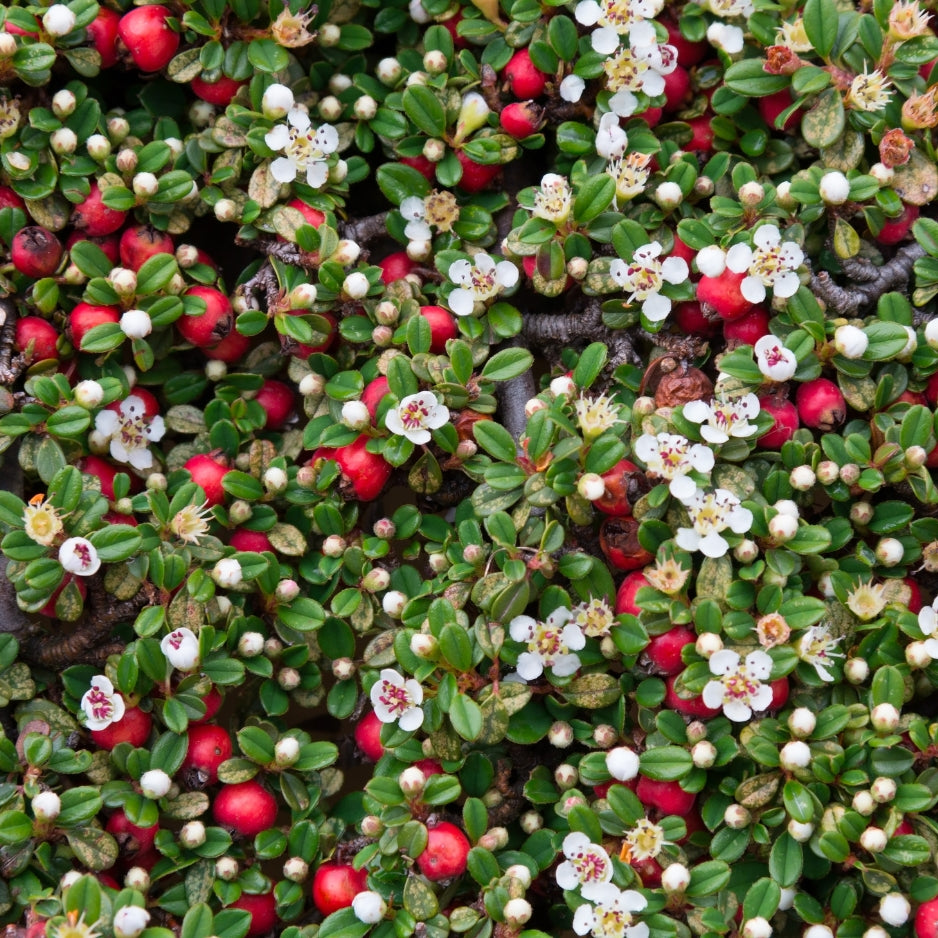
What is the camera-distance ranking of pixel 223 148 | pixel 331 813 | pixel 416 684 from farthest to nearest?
1. pixel 223 148
2. pixel 331 813
3. pixel 416 684

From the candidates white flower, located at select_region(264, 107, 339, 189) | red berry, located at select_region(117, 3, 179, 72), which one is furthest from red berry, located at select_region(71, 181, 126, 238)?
white flower, located at select_region(264, 107, 339, 189)

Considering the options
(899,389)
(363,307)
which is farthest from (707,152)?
(363,307)

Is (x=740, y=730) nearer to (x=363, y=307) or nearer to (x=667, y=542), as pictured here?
(x=667, y=542)

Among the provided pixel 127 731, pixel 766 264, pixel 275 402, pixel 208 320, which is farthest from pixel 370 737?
pixel 766 264

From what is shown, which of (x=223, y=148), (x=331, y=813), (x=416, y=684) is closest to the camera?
(x=416, y=684)

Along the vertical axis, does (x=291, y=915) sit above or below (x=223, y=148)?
below

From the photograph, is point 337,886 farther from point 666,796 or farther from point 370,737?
point 666,796
